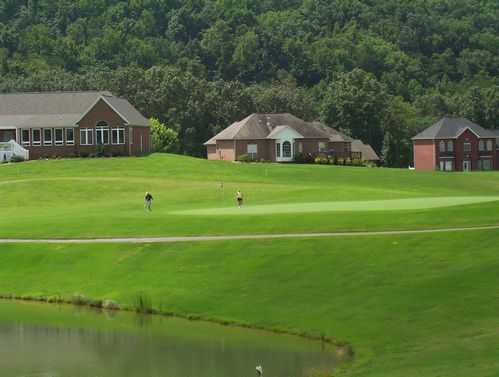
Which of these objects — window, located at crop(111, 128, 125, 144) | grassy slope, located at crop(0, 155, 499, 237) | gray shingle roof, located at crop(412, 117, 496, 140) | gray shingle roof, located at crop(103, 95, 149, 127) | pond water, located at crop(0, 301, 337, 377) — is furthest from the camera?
gray shingle roof, located at crop(412, 117, 496, 140)

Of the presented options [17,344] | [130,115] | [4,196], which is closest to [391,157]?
[130,115]

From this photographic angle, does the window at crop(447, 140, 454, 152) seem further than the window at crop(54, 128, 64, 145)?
Yes

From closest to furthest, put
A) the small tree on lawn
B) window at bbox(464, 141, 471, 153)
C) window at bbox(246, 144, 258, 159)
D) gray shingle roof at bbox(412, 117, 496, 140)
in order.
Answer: window at bbox(246, 144, 258, 159) < the small tree on lawn < gray shingle roof at bbox(412, 117, 496, 140) < window at bbox(464, 141, 471, 153)

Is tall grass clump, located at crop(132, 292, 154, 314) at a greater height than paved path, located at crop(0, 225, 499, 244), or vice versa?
paved path, located at crop(0, 225, 499, 244)

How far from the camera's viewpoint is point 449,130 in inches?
5994

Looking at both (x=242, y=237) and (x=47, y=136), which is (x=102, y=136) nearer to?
(x=47, y=136)

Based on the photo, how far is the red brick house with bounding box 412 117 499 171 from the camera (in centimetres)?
15150

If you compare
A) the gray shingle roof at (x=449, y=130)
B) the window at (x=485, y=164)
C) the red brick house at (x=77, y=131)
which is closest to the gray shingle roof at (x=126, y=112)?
the red brick house at (x=77, y=131)

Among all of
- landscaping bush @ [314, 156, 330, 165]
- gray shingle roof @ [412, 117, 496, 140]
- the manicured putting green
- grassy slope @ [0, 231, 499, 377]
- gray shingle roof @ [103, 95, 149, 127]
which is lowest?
grassy slope @ [0, 231, 499, 377]

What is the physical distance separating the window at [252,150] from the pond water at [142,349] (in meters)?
87.6

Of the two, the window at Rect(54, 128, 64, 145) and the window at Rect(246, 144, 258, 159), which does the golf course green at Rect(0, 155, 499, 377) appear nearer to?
the window at Rect(54, 128, 64, 145)

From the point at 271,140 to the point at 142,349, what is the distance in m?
94.9

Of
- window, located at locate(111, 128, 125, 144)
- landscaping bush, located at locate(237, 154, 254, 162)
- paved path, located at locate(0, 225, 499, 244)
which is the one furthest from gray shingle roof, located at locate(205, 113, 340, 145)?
paved path, located at locate(0, 225, 499, 244)

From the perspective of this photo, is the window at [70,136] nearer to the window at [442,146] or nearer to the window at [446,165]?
the window at [446,165]
